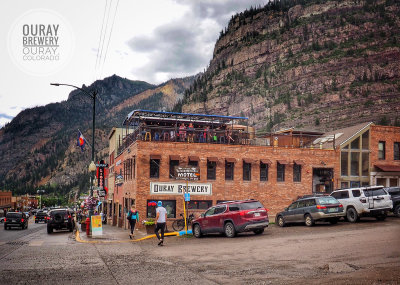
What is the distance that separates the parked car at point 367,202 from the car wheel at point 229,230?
7.99 meters

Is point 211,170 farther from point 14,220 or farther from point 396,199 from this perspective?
point 14,220

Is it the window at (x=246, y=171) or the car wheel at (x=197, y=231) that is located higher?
the window at (x=246, y=171)

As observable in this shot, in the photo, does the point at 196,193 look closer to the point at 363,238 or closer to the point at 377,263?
the point at 363,238

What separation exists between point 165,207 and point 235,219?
→ 37.2 ft

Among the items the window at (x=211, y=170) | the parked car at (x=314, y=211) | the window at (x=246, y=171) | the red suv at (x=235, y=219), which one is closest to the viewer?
the red suv at (x=235, y=219)

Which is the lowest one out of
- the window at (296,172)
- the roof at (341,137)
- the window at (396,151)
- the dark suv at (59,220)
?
→ the dark suv at (59,220)

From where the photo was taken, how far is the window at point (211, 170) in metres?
32.7

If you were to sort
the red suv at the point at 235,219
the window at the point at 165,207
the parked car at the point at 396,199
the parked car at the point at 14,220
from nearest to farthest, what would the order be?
the red suv at the point at 235,219 < the parked car at the point at 396,199 < the window at the point at 165,207 < the parked car at the point at 14,220

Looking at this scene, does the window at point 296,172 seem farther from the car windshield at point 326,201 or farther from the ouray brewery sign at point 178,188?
the car windshield at point 326,201

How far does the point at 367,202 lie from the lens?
23.3m

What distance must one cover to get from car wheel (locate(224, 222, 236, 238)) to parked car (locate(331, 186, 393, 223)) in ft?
26.2

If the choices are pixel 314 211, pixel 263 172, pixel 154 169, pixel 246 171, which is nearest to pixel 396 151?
pixel 263 172

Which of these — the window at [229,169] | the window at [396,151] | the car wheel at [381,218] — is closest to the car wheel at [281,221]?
the car wheel at [381,218]

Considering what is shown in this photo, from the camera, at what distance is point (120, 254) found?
15688 mm
